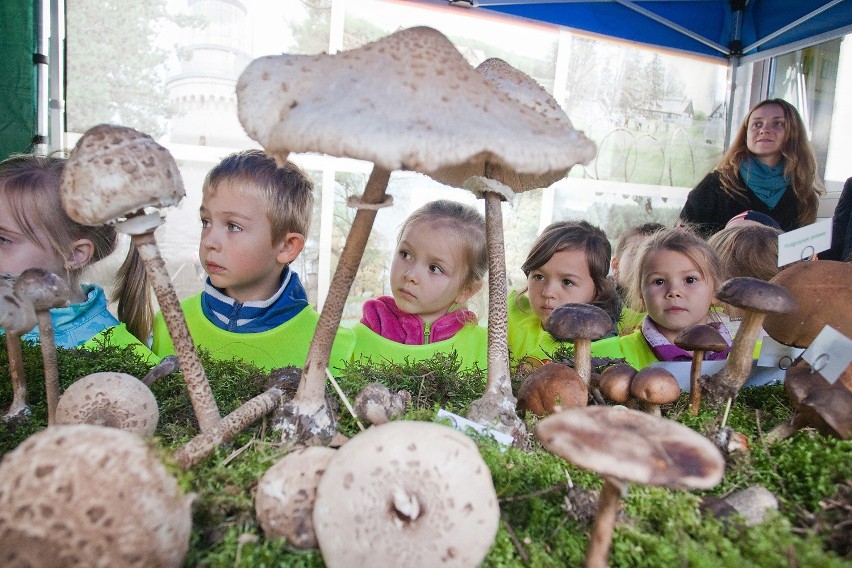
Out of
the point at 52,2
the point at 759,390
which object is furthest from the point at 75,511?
the point at 52,2

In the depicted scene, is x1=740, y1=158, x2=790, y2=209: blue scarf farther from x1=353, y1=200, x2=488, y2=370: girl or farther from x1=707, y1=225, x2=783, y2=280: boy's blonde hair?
x1=353, y1=200, x2=488, y2=370: girl

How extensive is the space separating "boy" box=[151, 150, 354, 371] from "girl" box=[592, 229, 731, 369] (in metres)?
1.98

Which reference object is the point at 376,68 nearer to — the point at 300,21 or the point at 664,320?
the point at 664,320

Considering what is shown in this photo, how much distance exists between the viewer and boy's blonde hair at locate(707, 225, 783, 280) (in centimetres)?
379

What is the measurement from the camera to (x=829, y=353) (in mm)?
1791

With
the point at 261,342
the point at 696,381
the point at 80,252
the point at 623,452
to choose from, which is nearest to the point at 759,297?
the point at 696,381

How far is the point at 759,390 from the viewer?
7.95ft

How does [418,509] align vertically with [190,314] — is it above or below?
above

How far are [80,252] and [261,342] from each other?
1.16m

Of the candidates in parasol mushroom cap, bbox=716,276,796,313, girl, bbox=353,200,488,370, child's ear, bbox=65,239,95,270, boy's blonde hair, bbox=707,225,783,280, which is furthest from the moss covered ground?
boy's blonde hair, bbox=707,225,783,280

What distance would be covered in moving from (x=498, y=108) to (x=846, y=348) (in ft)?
4.43

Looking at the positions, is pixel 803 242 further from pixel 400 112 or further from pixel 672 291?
pixel 400 112

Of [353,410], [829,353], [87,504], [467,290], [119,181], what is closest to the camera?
[87,504]

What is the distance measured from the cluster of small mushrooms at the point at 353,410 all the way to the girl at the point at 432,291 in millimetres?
1476
